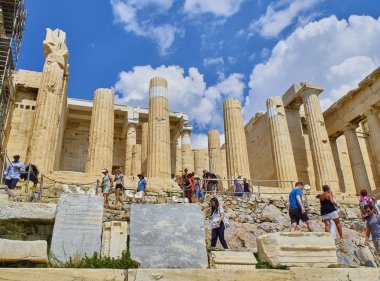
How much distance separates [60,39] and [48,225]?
15511 millimetres

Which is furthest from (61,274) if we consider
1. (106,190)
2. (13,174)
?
(13,174)

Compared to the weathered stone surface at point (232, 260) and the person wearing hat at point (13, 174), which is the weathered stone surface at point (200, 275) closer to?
the weathered stone surface at point (232, 260)

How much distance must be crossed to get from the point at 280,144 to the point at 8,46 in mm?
16020

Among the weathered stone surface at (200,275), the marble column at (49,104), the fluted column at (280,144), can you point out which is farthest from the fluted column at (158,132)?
the weathered stone surface at (200,275)

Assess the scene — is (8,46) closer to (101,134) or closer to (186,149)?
(101,134)

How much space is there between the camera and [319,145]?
2489 cm

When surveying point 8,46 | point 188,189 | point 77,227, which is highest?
point 8,46

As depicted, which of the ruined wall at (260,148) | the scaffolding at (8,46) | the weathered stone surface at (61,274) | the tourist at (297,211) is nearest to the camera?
the weathered stone surface at (61,274)

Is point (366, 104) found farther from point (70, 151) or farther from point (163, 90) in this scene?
point (70, 151)

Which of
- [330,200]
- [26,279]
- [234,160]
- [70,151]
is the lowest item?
[26,279]

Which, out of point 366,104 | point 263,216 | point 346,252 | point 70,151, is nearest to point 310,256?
point 346,252

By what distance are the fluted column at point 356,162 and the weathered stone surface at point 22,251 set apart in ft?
74.8

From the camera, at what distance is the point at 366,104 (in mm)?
25453

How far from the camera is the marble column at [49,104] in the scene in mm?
17656
